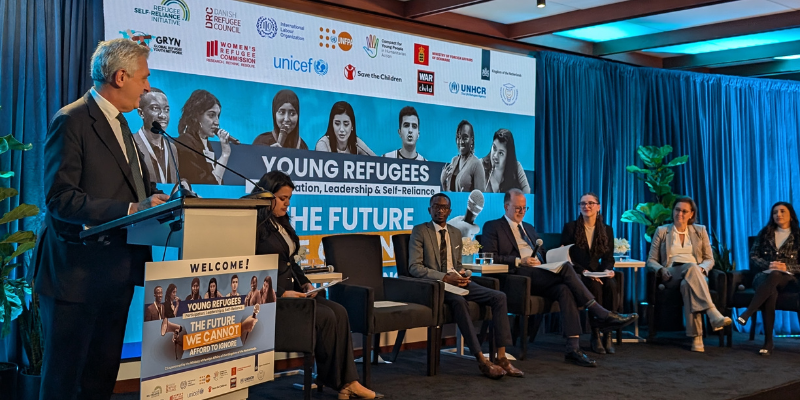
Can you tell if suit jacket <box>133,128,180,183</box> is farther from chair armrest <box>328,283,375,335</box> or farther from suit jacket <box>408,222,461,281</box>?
Result: suit jacket <box>408,222,461,281</box>

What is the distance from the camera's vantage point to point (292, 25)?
5.49 meters

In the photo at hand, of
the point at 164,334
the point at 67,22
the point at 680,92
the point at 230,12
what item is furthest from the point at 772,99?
the point at 164,334

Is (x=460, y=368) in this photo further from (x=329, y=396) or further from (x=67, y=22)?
(x=67, y=22)

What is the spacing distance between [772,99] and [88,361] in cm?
836

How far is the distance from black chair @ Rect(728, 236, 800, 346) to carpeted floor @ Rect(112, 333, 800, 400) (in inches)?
15.5

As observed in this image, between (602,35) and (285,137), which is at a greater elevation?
(602,35)

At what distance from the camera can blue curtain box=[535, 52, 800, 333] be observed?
7.32 meters

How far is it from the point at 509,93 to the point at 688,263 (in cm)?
218

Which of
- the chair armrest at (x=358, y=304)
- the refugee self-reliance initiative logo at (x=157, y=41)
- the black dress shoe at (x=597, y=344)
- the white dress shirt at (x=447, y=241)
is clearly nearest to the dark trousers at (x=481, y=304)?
the white dress shirt at (x=447, y=241)

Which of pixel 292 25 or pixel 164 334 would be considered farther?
pixel 292 25

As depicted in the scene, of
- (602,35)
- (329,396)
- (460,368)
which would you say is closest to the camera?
(329,396)

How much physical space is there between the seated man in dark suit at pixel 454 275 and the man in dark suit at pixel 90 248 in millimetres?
3158

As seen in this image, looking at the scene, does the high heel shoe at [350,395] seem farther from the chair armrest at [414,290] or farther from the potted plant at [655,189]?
the potted plant at [655,189]

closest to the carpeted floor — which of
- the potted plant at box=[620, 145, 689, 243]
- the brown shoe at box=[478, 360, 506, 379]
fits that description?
the brown shoe at box=[478, 360, 506, 379]
